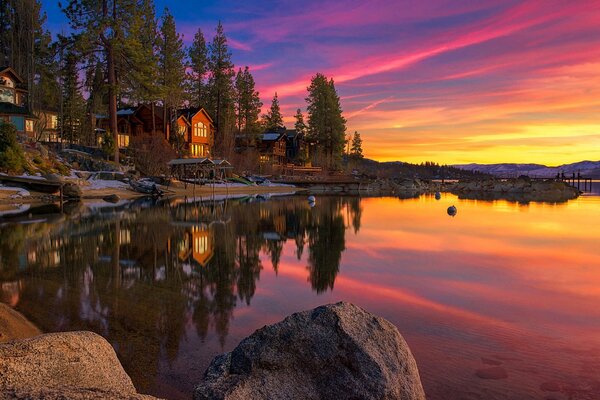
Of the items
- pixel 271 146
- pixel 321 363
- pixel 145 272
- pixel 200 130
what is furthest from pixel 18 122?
pixel 321 363

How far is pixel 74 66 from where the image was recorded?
54.9m

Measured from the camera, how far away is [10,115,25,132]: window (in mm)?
51312

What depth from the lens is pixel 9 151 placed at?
3675cm

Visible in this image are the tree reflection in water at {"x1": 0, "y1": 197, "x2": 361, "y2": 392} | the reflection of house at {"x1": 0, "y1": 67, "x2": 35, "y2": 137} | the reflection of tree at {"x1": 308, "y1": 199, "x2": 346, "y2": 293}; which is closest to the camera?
the tree reflection in water at {"x1": 0, "y1": 197, "x2": 361, "y2": 392}

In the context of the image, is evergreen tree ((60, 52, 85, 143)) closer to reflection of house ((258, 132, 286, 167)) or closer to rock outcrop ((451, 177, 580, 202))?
reflection of house ((258, 132, 286, 167))

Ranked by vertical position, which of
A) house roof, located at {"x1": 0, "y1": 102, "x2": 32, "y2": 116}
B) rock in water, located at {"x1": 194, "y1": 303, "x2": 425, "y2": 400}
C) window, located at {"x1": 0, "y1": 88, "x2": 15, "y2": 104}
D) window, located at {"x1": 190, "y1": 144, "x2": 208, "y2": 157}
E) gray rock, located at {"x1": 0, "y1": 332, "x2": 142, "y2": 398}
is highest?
window, located at {"x1": 0, "y1": 88, "x2": 15, "y2": 104}

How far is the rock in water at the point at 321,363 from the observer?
14.5 ft

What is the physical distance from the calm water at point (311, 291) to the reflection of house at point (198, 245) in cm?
8

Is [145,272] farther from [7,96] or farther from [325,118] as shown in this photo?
[325,118]

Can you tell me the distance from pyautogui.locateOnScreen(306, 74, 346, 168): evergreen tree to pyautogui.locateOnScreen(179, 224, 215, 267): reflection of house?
69150 millimetres

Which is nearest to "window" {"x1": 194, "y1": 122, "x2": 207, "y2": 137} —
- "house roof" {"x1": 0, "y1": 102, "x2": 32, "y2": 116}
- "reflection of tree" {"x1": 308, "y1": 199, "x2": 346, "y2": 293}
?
"house roof" {"x1": 0, "y1": 102, "x2": 32, "y2": 116}

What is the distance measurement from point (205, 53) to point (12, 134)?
186 ft

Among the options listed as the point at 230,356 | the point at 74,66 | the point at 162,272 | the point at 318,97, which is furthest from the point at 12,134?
the point at 318,97

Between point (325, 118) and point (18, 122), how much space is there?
55.9 meters
